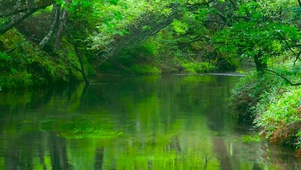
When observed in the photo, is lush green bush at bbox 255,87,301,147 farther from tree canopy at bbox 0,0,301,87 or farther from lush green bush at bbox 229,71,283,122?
lush green bush at bbox 229,71,283,122

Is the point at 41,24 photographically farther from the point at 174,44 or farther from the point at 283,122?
the point at 283,122

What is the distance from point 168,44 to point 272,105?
110 feet

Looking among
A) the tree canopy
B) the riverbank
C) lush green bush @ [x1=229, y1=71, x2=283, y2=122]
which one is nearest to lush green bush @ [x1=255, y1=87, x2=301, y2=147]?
the riverbank

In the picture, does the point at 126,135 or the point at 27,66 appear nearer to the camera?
the point at 126,135

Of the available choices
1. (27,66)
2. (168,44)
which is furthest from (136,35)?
(168,44)

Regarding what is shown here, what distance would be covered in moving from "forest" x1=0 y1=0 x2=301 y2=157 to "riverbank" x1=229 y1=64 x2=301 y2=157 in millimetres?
29

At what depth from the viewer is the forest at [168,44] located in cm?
1175

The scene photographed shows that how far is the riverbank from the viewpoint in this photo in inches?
501

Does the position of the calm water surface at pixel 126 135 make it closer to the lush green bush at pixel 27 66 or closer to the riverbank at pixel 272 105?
the riverbank at pixel 272 105

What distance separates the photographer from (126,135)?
1509cm

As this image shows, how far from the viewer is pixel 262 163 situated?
11.6m

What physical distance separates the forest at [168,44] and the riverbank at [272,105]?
3cm

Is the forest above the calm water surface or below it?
above

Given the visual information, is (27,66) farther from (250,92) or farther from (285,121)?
(285,121)
